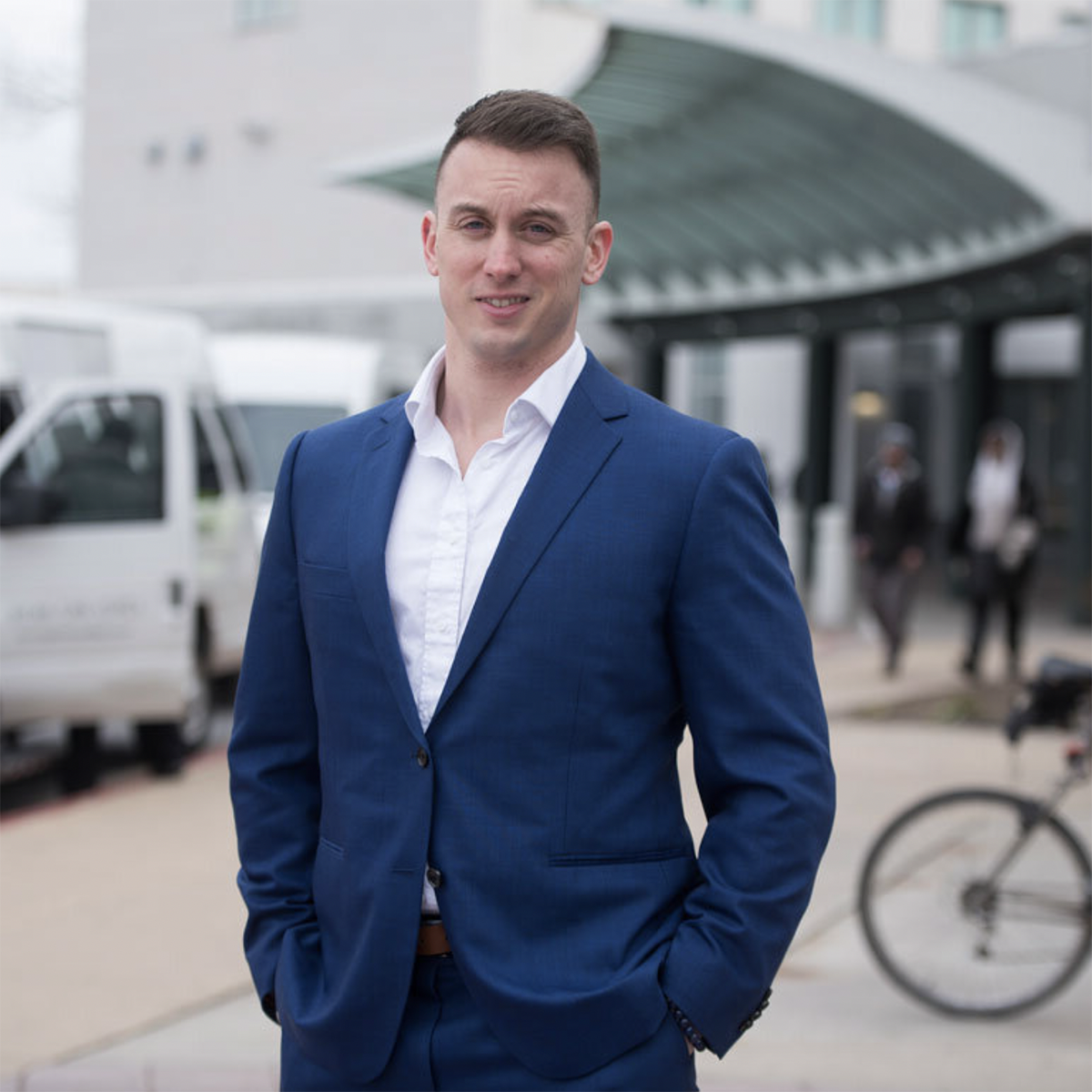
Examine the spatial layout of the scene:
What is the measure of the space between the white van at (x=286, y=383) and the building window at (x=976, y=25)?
29836 millimetres

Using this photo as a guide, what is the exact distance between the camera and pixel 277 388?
1376 cm

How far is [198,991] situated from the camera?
562cm

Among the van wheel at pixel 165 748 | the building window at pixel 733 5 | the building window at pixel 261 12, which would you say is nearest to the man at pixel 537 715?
the van wheel at pixel 165 748

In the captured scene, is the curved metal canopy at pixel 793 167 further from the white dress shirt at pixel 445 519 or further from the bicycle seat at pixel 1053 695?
the white dress shirt at pixel 445 519

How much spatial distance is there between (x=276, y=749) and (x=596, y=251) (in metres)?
0.83

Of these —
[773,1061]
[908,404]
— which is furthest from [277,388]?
[908,404]

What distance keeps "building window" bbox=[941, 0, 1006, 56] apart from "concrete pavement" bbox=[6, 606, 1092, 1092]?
1363 inches

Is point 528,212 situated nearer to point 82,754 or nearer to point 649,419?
point 649,419

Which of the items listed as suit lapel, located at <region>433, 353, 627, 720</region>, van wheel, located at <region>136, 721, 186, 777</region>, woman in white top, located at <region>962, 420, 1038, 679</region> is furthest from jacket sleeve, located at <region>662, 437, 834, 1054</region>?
woman in white top, located at <region>962, 420, 1038, 679</region>

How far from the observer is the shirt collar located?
2.38 meters

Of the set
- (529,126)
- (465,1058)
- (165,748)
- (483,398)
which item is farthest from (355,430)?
(165,748)

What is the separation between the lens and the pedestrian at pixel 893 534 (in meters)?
14.2

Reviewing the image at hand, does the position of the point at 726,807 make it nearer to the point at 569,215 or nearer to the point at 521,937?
the point at 521,937

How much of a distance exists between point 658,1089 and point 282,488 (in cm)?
98
